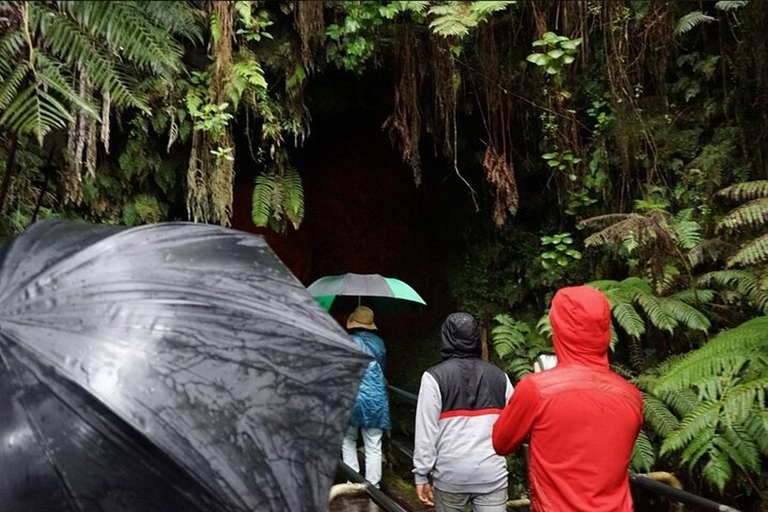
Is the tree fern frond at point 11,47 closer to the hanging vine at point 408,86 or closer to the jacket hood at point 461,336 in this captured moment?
the jacket hood at point 461,336

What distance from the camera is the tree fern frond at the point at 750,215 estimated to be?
414 cm

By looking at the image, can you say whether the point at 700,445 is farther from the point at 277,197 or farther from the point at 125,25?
the point at 277,197

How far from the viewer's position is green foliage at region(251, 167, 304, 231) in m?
6.33

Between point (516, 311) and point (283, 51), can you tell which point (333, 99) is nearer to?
point (283, 51)

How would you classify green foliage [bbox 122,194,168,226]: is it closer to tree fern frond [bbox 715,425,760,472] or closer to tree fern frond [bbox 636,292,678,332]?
tree fern frond [bbox 636,292,678,332]

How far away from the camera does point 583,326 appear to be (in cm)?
258

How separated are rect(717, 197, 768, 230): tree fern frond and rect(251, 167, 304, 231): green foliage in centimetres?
373

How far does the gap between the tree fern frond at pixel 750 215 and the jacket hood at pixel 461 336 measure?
75.7 inches

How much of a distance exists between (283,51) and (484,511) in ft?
14.2

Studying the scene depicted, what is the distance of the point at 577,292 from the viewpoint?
103 inches

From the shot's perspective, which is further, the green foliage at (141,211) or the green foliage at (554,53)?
the green foliage at (141,211)

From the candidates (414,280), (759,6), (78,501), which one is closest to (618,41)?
(759,6)

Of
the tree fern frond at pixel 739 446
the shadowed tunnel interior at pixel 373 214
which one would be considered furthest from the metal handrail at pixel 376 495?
the shadowed tunnel interior at pixel 373 214

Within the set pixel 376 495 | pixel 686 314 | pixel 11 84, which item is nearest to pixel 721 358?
pixel 686 314
